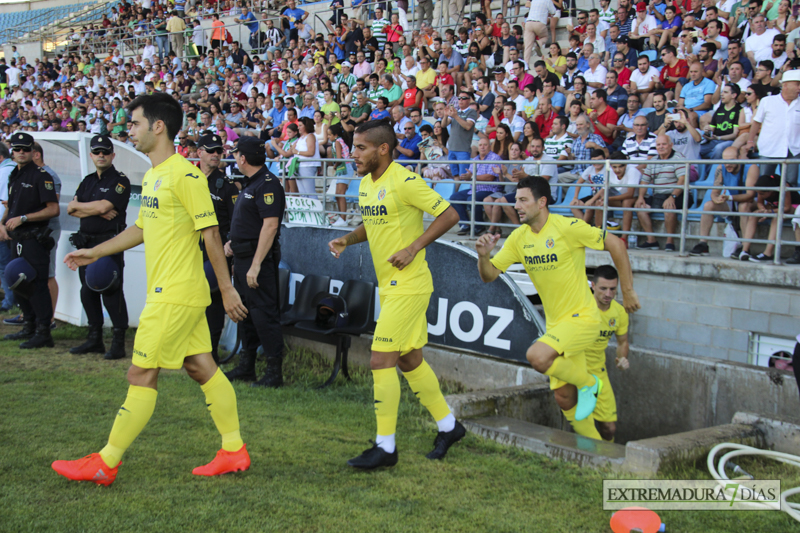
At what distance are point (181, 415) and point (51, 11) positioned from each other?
3981cm

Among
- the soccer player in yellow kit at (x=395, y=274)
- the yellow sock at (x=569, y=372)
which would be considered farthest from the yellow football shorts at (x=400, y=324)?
the yellow sock at (x=569, y=372)

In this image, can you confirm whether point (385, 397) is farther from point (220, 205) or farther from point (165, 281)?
point (220, 205)

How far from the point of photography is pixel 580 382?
538cm

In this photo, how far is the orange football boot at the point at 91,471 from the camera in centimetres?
396

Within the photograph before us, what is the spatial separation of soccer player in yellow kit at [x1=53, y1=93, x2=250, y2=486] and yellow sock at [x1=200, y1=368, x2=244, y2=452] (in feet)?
0.04

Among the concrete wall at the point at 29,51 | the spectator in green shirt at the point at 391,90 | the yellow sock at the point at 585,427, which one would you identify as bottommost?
the yellow sock at the point at 585,427

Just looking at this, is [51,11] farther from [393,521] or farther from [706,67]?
[393,521]

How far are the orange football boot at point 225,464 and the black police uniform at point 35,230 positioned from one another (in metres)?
4.84

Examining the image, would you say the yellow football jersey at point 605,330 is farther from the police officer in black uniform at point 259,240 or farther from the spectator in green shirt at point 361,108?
the spectator in green shirt at point 361,108

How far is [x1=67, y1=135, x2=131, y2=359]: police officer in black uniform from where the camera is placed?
24.2ft

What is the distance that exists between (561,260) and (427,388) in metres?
1.48

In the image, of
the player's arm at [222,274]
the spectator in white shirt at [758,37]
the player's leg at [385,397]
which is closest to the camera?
the player's arm at [222,274]

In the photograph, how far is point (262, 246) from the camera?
647cm

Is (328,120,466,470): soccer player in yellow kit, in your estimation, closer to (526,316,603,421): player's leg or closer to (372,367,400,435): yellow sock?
(372,367,400,435): yellow sock
